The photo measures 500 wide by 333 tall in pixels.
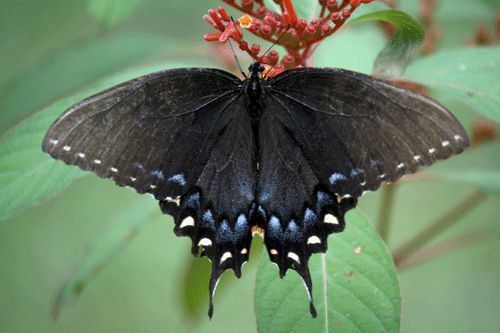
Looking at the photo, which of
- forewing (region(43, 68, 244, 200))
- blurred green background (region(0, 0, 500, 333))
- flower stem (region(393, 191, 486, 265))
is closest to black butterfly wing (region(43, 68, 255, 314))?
forewing (region(43, 68, 244, 200))

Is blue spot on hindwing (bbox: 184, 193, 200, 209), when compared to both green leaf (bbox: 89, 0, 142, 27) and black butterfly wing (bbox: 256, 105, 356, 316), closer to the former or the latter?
black butterfly wing (bbox: 256, 105, 356, 316)

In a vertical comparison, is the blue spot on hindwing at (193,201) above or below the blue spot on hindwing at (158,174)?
below

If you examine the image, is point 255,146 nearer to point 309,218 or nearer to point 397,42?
point 309,218

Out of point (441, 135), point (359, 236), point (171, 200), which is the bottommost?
point (359, 236)

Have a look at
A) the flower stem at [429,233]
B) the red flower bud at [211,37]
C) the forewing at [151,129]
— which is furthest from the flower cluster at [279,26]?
the flower stem at [429,233]

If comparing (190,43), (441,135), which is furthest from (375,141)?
(190,43)

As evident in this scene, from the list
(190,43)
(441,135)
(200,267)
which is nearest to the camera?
(441,135)

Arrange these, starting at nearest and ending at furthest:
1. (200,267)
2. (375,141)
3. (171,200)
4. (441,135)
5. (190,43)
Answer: (441,135)
(375,141)
(171,200)
(200,267)
(190,43)

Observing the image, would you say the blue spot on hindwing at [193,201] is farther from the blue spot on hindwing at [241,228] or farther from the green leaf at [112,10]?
the green leaf at [112,10]

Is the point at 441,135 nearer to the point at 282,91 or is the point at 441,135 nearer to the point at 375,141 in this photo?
the point at 375,141
